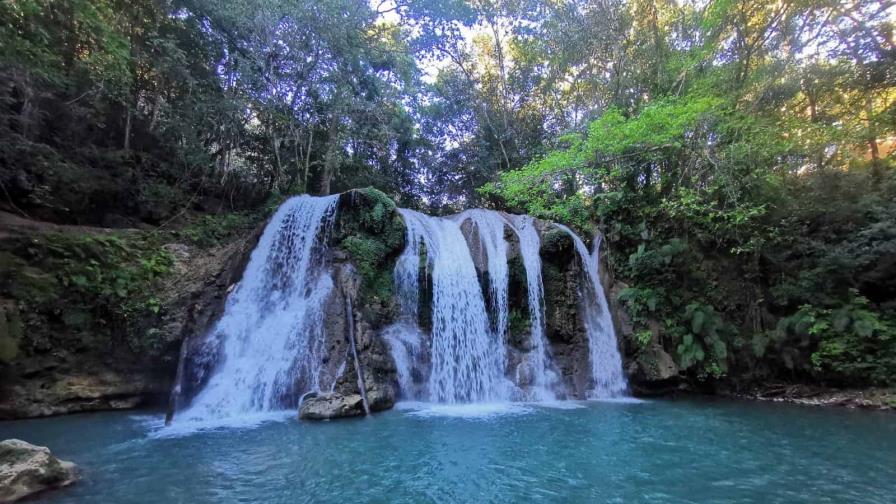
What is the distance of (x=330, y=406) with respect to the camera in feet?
24.3

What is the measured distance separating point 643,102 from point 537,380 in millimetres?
11423

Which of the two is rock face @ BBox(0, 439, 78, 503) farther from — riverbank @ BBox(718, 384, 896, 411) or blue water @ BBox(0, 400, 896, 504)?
riverbank @ BBox(718, 384, 896, 411)

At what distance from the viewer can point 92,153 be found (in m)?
11.3

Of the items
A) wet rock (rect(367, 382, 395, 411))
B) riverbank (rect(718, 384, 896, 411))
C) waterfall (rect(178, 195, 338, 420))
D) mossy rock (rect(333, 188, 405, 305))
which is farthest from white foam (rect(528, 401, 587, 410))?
waterfall (rect(178, 195, 338, 420))

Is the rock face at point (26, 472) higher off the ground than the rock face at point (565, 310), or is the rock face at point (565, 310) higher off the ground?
the rock face at point (565, 310)

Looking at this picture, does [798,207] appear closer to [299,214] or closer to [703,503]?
[703,503]

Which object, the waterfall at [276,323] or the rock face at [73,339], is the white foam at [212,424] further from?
the rock face at [73,339]

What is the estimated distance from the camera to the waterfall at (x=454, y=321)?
9383 mm

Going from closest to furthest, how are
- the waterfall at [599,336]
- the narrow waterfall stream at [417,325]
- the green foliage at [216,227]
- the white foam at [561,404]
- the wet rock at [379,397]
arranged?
1. the wet rock at [379,397]
2. the narrow waterfall stream at [417,325]
3. the white foam at [561,404]
4. the waterfall at [599,336]
5. the green foliage at [216,227]

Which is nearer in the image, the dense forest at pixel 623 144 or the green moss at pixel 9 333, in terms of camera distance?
the green moss at pixel 9 333

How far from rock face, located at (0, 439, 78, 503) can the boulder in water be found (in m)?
3.24

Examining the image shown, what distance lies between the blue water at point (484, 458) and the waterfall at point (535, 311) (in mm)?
2047

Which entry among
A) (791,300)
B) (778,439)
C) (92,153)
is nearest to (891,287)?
(791,300)

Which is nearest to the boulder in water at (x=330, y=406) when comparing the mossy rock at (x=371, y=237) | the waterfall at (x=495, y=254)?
the mossy rock at (x=371, y=237)
